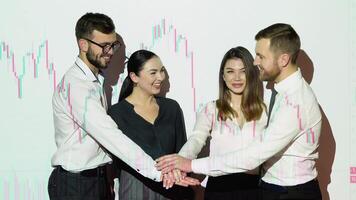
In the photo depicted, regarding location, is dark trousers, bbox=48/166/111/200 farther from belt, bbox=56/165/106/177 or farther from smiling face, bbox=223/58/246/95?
smiling face, bbox=223/58/246/95

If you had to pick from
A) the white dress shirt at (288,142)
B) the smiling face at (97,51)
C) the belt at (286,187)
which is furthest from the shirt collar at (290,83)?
the smiling face at (97,51)

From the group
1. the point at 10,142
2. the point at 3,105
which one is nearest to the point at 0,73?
the point at 3,105

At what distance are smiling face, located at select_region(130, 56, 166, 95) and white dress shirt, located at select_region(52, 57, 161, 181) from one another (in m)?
0.23

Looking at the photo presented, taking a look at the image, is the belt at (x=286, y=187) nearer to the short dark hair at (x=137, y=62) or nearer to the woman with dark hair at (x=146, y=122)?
the woman with dark hair at (x=146, y=122)

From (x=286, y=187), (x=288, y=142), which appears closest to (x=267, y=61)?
(x=288, y=142)

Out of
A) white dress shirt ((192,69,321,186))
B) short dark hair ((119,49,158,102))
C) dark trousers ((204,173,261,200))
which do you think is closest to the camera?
white dress shirt ((192,69,321,186))

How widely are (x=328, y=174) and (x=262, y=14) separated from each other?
3.30 feet

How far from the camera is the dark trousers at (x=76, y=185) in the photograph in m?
2.37

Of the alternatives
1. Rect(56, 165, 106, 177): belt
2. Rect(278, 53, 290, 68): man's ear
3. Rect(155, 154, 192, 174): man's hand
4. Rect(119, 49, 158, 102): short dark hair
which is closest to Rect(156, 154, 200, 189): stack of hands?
Rect(155, 154, 192, 174): man's hand

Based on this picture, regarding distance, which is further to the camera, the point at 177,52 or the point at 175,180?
the point at 177,52

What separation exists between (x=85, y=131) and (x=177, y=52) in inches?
30.1

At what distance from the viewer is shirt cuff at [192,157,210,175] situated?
92.1 inches

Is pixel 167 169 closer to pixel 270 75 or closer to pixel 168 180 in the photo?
pixel 168 180

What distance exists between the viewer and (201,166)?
7.72 ft
